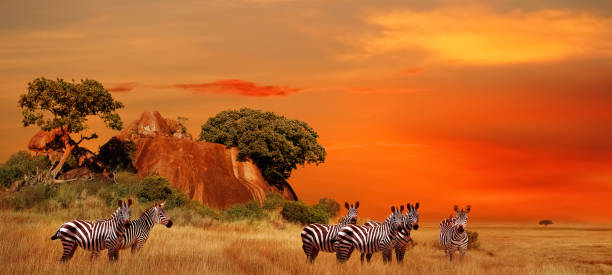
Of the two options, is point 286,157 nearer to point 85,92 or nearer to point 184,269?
point 85,92

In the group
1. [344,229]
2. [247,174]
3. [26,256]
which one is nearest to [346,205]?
[344,229]

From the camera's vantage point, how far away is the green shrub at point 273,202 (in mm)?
46237

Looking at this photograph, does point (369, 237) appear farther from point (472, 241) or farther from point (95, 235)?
point (472, 241)

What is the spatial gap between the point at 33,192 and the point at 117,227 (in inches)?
898

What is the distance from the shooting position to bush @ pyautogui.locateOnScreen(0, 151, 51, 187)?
42838 millimetres

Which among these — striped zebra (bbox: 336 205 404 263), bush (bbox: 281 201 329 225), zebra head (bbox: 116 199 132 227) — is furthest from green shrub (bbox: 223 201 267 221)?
striped zebra (bbox: 336 205 404 263)

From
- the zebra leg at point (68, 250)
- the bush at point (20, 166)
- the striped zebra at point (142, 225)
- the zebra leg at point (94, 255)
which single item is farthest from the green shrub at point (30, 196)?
the zebra leg at point (68, 250)

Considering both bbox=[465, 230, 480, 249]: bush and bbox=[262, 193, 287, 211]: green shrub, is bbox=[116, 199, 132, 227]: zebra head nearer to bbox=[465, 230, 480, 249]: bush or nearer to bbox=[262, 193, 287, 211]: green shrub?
bbox=[465, 230, 480, 249]: bush

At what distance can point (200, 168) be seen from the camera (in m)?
46.9

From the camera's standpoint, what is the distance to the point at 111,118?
4497 cm

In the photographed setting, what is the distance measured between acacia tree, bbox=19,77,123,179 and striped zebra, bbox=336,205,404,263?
1195 inches

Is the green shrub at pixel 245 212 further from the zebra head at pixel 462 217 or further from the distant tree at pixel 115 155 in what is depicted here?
the zebra head at pixel 462 217

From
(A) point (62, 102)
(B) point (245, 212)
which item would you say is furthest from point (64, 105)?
(B) point (245, 212)

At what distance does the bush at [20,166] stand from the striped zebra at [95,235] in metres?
27.1
